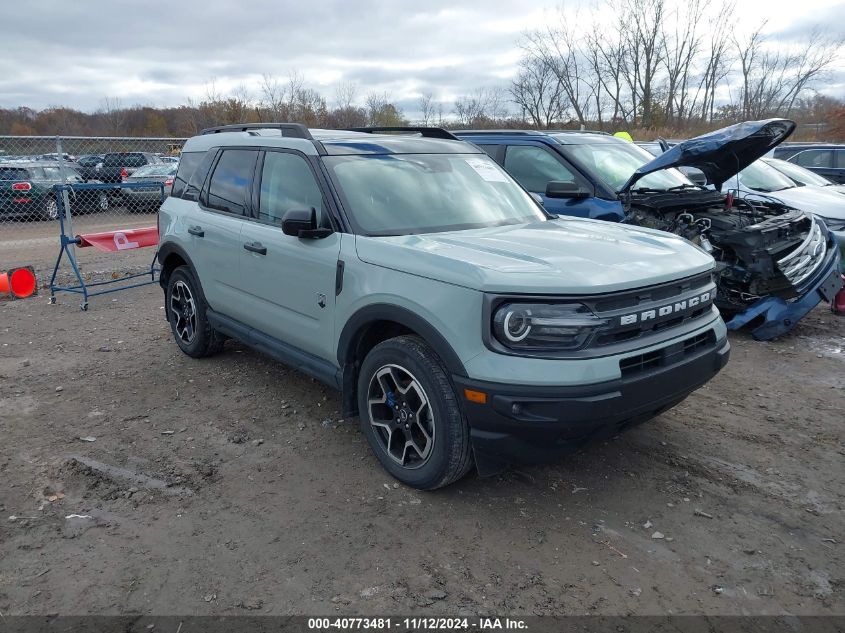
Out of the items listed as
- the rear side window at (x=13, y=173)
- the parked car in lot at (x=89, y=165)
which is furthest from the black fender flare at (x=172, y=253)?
the parked car in lot at (x=89, y=165)

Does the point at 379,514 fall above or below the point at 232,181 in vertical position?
below

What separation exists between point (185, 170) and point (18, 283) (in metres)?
4.26

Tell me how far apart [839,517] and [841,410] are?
1.60 meters

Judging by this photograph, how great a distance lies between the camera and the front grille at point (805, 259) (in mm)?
5961

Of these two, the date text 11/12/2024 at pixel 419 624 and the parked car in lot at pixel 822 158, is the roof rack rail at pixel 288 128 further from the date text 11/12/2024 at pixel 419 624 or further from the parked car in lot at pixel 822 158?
the parked car in lot at pixel 822 158

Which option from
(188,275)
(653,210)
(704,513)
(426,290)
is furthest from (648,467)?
(188,275)

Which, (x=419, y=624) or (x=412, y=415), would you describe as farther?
(x=412, y=415)

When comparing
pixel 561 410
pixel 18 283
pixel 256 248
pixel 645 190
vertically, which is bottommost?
pixel 18 283

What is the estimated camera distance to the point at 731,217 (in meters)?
6.43

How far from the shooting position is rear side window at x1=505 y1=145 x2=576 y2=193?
721 cm

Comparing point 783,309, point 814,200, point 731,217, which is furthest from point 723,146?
point 814,200

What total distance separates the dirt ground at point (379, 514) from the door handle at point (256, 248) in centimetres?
119

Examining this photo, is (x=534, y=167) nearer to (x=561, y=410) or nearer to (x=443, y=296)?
(x=443, y=296)

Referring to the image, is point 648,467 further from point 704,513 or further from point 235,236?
point 235,236
